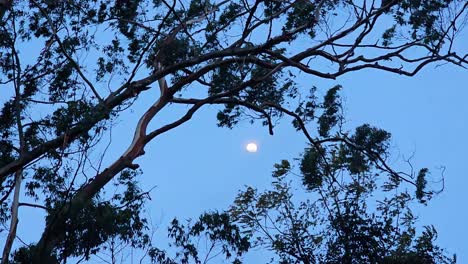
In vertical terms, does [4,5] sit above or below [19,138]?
above

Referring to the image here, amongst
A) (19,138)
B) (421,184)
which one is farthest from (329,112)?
(19,138)

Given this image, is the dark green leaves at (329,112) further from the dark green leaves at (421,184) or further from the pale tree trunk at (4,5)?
the pale tree trunk at (4,5)

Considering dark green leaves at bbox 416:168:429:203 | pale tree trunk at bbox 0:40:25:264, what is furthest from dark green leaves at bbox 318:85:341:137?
pale tree trunk at bbox 0:40:25:264

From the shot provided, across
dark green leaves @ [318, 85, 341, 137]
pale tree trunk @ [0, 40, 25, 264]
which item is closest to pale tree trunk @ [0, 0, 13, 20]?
pale tree trunk @ [0, 40, 25, 264]

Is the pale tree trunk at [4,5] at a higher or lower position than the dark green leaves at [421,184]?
higher

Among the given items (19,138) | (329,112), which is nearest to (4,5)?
(19,138)

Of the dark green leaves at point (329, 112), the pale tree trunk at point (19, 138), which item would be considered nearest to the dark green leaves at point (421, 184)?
the dark green leaves at point (329, 112)

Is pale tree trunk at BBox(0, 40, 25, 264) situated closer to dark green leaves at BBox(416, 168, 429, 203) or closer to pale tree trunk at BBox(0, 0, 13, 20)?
pale tree trunk at BBox(0, 0, 13, 20)

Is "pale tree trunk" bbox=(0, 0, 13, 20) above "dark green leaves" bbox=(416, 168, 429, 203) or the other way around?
above

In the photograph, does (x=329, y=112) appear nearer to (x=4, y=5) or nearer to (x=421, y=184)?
(x=421, y=184)

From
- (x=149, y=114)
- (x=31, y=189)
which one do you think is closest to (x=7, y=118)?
(x=31, y=189)

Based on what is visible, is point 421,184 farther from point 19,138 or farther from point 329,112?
point 19,138

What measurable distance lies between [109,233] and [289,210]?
2.56 meters

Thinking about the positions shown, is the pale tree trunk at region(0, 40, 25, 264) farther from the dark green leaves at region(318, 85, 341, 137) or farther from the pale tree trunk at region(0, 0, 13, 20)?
the dark green leaves at region(318, 85, 341, 137)
